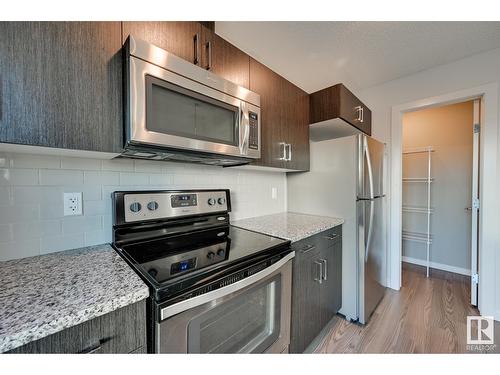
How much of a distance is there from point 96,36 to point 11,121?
0.45 meters

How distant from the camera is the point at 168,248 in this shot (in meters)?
1.11

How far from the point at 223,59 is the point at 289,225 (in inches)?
48.2

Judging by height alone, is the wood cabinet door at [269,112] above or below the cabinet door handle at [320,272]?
above

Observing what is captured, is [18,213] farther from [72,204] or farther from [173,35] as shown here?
[173,35]

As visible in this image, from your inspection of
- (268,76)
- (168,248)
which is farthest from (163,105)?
(268,76)

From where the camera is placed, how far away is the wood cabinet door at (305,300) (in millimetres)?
1324

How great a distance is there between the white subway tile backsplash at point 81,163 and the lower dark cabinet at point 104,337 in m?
0.80

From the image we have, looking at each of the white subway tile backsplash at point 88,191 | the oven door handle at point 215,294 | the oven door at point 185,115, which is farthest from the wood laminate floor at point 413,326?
the white subway tile backsplash at point 88,191

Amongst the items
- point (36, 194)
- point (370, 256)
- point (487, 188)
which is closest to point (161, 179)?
point (36, 194)

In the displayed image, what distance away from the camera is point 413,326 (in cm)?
173

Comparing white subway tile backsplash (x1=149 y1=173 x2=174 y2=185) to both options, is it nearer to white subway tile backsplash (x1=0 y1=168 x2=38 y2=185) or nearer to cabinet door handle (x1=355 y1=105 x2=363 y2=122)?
white subway tile backsplash (x1=0 y1=168 x2=38 y2=185)

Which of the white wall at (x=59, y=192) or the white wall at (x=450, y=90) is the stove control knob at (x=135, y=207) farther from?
the white wall at (x=450, y=90)

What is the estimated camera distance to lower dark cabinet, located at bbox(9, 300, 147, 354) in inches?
20.5
